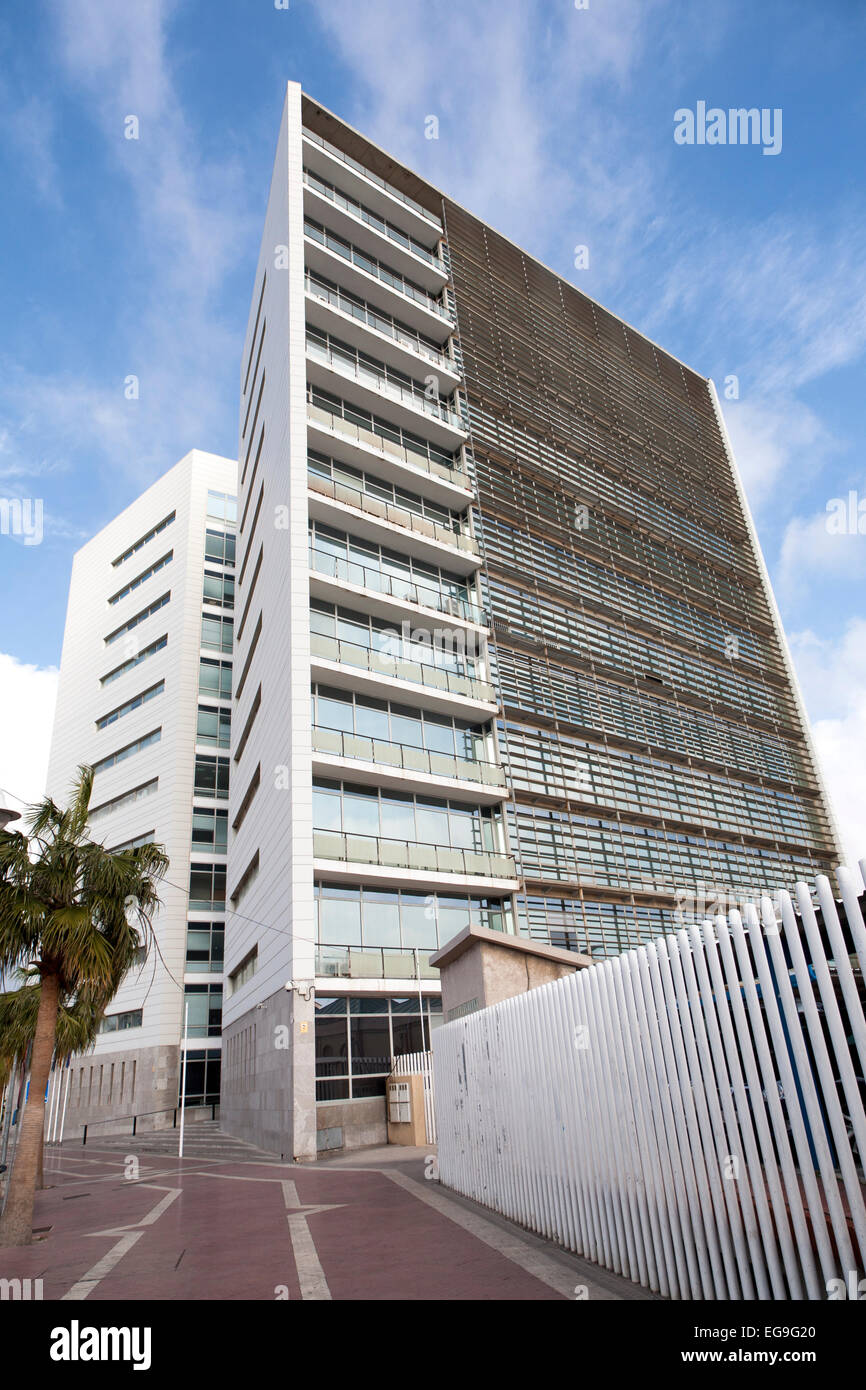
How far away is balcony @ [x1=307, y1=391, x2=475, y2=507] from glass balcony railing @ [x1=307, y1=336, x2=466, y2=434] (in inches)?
44.1

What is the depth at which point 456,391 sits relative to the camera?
31719 millimetres

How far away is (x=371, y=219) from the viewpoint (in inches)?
1262

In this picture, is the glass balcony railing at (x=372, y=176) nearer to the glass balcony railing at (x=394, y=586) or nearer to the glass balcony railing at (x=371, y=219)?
the glass balcony railing at (x=371, y=219)

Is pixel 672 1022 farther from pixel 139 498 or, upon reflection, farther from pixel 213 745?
pixel 139 498

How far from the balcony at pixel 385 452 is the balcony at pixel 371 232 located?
7729mm

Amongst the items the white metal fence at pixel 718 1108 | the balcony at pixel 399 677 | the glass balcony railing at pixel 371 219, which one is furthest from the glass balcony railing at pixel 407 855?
the glass balcony railing at pixel 371 219

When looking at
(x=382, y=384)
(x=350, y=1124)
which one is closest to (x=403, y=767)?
(x=350, y=1124)

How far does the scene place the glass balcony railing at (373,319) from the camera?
2916 centimetres

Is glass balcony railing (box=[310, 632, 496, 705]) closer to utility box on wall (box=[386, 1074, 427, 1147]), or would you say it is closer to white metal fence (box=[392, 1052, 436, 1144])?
white metal fence (box=[392, 1052, 436, 1144])

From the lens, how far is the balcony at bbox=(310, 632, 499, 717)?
75.3 feet

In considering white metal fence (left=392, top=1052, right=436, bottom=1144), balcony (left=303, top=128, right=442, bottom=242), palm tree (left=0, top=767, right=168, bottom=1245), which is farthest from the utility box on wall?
balcony (left=303, top=128, right=442, bottom=242)
